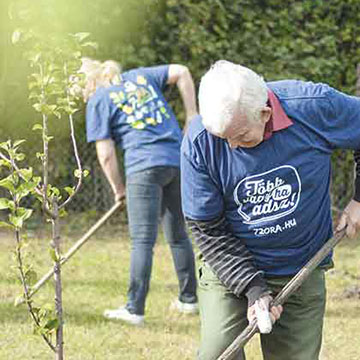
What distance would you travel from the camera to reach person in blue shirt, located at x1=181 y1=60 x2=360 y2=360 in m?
3.05

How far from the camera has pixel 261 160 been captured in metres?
3.16

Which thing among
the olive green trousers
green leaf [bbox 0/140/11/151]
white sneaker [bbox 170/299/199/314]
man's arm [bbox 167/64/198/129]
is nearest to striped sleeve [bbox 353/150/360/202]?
the olive green trousers

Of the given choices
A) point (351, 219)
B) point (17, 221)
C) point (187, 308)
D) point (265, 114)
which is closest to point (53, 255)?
point (17, 221)

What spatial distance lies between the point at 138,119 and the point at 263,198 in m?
2.40

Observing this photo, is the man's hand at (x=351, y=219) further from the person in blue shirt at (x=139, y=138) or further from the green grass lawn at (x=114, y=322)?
the person in blue shirt at (x=139, y=138)

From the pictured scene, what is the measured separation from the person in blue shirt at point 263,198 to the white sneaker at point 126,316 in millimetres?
2232

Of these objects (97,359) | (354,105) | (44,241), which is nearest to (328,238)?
(354,105)

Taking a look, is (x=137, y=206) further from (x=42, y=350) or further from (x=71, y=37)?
(x=71, y=37)

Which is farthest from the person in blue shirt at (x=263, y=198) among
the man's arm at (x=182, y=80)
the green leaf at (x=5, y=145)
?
the man's arm at (x=182, y=80)

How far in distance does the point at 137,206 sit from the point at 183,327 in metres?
0.78

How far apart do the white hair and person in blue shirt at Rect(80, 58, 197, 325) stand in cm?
248

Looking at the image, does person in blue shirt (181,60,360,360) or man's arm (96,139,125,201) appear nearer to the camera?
person in blue shirt (181,60,360,360)

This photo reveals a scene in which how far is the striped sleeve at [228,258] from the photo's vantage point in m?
3.27

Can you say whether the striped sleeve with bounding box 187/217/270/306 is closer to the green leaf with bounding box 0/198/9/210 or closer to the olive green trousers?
the olive green trousers
